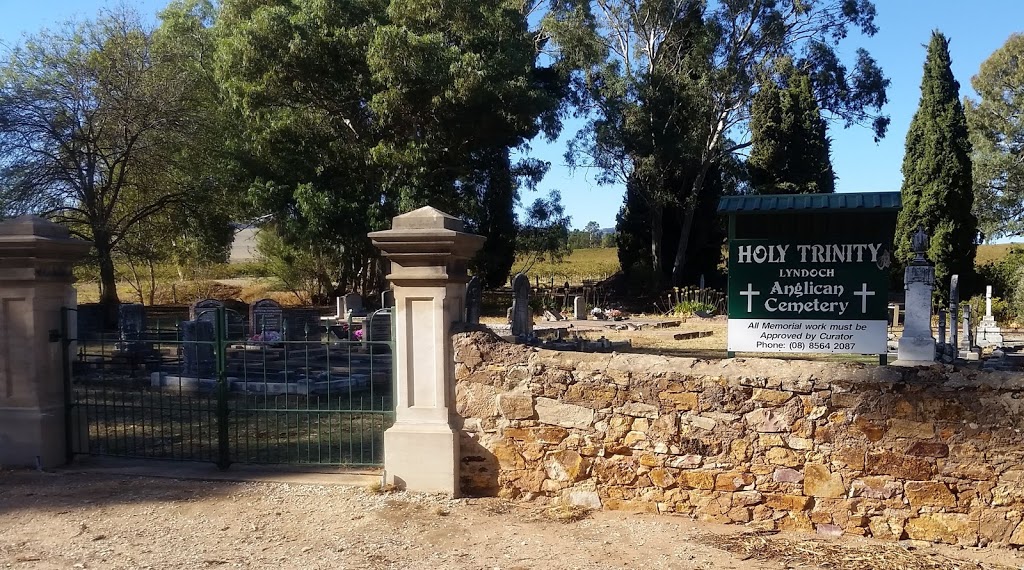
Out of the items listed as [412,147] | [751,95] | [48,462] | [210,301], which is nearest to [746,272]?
[48,462]

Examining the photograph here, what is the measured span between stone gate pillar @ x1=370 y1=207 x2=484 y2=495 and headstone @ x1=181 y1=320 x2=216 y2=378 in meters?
7.24

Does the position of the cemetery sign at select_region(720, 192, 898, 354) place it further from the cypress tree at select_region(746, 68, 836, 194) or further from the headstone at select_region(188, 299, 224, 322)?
the cypress tree at select_region(746, 68, 836, 194)

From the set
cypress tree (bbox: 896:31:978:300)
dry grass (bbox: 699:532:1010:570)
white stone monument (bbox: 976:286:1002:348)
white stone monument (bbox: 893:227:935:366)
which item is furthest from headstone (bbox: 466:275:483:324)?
cypress tree (bbox: 896:31:978:300)

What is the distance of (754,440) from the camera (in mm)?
4996

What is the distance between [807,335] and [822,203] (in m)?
1.26

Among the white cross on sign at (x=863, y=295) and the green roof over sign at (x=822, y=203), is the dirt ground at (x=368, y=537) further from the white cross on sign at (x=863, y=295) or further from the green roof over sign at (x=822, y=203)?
the green roof over sign at (x=822, y=203)

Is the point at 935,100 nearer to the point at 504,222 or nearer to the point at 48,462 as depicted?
the point at 504,222

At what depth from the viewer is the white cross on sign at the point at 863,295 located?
7070 mm

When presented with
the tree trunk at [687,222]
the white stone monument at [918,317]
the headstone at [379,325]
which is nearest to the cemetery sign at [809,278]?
the white stone monument at [918,317]

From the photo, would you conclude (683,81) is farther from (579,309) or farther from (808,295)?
(808,295)

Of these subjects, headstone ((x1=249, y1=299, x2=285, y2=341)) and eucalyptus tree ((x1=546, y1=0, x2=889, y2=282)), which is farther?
eucalyptus tree ((x1=546, y1=0, x2=889, y2=282))

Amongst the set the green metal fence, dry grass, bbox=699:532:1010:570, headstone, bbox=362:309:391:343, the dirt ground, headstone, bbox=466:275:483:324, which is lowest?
dry grass, bbox=699:532:1010:570

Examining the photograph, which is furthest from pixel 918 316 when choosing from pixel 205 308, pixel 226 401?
pixel 205 308

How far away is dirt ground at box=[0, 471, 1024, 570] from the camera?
14.8 ft
